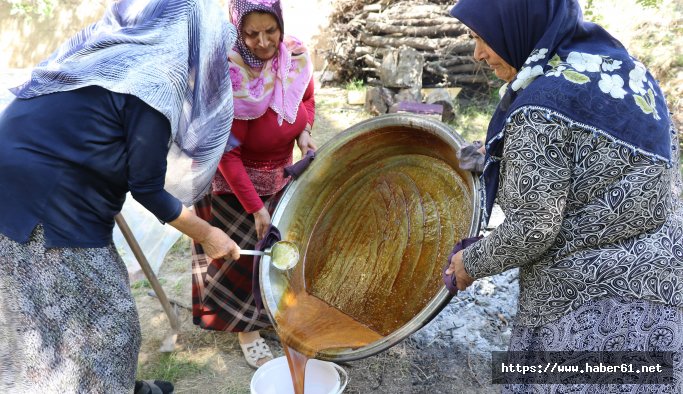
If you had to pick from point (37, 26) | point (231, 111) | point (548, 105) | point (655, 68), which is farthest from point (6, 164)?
point (37, 26)

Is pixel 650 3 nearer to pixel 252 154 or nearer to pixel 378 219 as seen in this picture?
pixel 378 219

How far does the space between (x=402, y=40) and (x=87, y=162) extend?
19.6 ft

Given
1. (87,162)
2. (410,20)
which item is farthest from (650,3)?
(87,162)

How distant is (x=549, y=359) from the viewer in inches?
66.9

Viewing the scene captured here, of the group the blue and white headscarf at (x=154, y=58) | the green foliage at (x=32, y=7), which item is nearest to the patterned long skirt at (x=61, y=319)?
the blue and white headscarf at (x=154, y=58)

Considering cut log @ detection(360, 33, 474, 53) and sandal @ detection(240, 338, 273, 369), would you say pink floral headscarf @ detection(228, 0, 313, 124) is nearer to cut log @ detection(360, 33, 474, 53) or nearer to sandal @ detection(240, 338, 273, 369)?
sandal @ detection(240, 338, 273, 369)

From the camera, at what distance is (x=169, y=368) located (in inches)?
115

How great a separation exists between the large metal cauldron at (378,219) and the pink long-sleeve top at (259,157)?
21 cm

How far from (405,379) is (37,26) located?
8133mm

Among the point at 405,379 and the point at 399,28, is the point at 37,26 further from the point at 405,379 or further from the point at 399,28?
the point at 405,379

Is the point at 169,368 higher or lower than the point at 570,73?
lower

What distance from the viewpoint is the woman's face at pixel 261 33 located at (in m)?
2.22

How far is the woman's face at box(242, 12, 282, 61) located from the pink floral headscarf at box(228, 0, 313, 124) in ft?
0.06

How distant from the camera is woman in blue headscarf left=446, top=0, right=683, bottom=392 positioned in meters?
1.48
